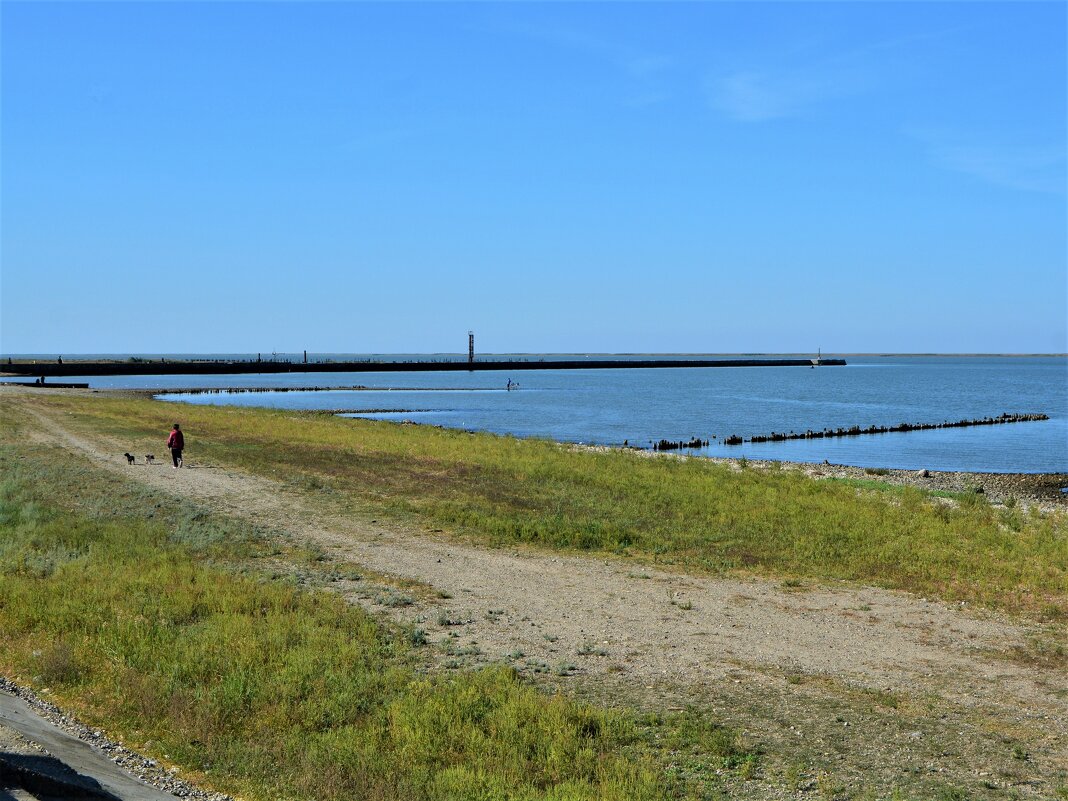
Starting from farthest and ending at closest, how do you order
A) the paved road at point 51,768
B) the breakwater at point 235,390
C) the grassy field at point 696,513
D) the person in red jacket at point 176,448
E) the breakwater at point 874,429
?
the breakwater at point 235,390 < the breakwater at point 874,429 < the person in red jacket at point 176,448 < the grassy field at point 696,513 < the paved road at point 51,768

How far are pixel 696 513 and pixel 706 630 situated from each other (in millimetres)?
11337

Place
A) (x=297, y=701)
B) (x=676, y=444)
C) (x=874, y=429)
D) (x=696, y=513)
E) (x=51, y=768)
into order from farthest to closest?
1. (x=874, y=429)
2. (x=676, y=444)
3. (x=696, y=513)
4. (x=297, y=701)
5. (x=51, y=768)

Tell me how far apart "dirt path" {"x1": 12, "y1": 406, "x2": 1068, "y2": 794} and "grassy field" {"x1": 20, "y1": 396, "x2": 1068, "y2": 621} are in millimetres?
1813

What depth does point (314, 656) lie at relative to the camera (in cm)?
1180

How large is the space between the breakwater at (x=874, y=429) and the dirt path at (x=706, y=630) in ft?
147

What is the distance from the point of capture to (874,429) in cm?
7244

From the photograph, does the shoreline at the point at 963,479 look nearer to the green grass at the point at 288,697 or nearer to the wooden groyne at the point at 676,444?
the wooden groyne at the point at 676,444

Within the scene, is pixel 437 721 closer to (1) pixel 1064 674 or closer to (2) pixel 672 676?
(2) pixel 672 676

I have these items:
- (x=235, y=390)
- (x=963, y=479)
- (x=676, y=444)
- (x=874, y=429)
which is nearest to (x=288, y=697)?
(x=963, y=479)

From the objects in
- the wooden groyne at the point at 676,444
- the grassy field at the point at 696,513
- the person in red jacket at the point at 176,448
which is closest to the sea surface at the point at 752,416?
the wooden groyne at the point at 676,444

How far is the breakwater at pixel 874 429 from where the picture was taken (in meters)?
64.4

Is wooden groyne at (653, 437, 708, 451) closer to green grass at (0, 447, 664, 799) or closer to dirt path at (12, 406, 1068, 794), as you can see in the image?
dirt path at (12, 406, 1068, 794)

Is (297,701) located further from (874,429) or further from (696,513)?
(874,429)

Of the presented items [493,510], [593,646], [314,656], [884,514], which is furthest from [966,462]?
[314,656]
